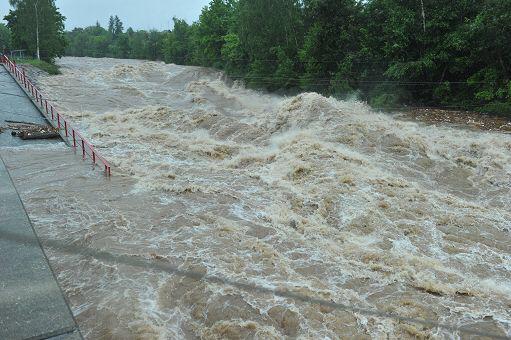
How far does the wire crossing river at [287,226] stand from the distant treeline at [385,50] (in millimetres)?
7392

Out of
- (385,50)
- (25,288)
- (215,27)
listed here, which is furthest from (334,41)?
(25,288)

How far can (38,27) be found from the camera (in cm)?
4275

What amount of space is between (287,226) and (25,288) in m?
5.34

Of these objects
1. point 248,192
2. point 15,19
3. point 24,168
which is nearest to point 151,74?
point 15,19

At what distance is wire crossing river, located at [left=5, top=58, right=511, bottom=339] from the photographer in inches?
265

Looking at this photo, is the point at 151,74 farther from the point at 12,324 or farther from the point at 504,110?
the point at 12,324

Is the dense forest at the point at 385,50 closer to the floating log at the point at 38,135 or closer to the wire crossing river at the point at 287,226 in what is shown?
the wire crossing river at the point at 287,226

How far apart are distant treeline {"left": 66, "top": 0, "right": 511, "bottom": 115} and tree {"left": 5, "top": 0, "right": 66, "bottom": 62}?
20087 millimetres

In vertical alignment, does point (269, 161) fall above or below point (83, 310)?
above

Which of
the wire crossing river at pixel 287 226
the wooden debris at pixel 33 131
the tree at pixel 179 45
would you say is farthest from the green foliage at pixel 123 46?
the wire crossing river at pixel 287 226

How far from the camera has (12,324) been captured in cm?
626

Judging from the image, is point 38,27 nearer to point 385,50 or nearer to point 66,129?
point 66,129

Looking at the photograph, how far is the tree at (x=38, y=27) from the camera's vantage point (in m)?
42.2

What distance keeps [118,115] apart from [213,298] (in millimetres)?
17684
